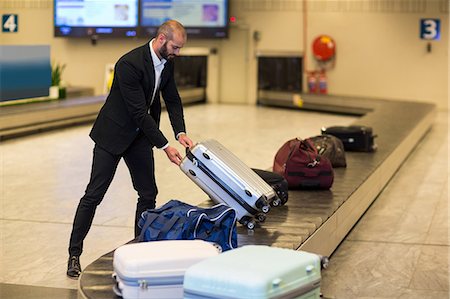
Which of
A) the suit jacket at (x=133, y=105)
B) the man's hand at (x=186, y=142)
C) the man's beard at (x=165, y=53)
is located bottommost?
the man's hand at (x=186, y=142)

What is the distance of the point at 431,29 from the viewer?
680 inches

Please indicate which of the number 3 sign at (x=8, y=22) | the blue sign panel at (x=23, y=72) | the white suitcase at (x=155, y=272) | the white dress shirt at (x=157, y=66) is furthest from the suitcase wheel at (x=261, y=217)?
the number 3 sign at (x=8, y=22)

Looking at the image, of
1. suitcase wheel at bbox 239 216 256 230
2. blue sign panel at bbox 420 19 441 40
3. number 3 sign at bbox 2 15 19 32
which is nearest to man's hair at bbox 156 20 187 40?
suitcase wheel at bbox 239 216 256 230

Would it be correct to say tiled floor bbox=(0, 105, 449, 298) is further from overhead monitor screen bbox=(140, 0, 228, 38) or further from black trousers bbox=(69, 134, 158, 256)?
overhead monitor screen bbox=(140, 0, 228, 38)

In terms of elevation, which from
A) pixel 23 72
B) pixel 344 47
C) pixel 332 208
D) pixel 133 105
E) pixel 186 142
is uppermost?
pixel 344 47

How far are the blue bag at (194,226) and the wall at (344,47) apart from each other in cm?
1386

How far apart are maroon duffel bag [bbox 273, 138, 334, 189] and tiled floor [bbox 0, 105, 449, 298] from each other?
1.64ft

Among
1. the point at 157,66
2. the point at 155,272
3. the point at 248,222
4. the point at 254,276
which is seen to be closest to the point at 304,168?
the point at 248,222

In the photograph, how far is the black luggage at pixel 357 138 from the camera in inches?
334

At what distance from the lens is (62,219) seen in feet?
22.2

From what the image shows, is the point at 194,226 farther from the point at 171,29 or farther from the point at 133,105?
the point at 171,29

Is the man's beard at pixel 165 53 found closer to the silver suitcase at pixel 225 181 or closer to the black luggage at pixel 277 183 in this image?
the silver suitcase at pixel 225 181

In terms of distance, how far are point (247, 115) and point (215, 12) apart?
10.6 ft

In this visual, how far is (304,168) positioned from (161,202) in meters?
1.69
